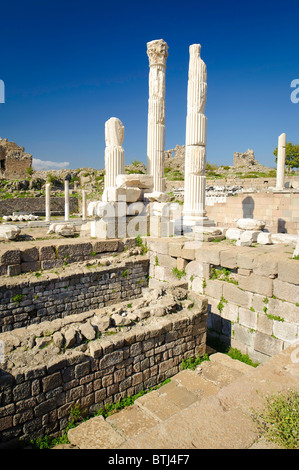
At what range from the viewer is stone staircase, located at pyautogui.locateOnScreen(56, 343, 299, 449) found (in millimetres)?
2645

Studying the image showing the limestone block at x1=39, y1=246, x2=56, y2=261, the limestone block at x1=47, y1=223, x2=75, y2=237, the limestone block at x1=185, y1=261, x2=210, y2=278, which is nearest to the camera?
the limestone block at x1=185, y1=261, x2=210, y2=278

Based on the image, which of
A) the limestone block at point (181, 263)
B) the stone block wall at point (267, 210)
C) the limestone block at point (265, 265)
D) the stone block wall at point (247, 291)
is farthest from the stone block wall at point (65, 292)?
the stone block wall at point (267, 210)

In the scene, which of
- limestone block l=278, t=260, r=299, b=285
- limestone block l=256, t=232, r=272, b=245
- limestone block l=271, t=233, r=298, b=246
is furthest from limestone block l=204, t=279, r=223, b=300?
limestone block l=271, t=233, r=298, b=246

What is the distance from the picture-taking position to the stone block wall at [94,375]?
3287 mm

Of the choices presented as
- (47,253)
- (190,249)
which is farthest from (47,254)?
(190,249)

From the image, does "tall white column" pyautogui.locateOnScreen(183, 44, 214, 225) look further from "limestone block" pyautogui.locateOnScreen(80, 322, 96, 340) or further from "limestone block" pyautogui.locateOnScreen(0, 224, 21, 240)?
"limestone block" pyautogui.locateOnScreen(80, 322, 96, 340)

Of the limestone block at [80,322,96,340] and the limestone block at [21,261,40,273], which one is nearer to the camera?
the limestone block at [80,322,96,340]

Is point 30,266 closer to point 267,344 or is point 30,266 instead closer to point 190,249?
point 190,249

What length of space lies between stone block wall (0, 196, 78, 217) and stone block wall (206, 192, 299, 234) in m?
19.8

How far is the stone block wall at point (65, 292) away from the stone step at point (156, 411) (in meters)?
3.35

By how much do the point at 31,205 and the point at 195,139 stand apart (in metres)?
22.7

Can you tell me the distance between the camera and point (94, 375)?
3877 millimetres

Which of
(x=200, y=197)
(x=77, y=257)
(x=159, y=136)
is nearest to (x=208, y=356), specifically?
(x=77, y=257)

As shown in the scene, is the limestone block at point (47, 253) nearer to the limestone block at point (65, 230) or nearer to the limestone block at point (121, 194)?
the limestone block at point (65, 230)
